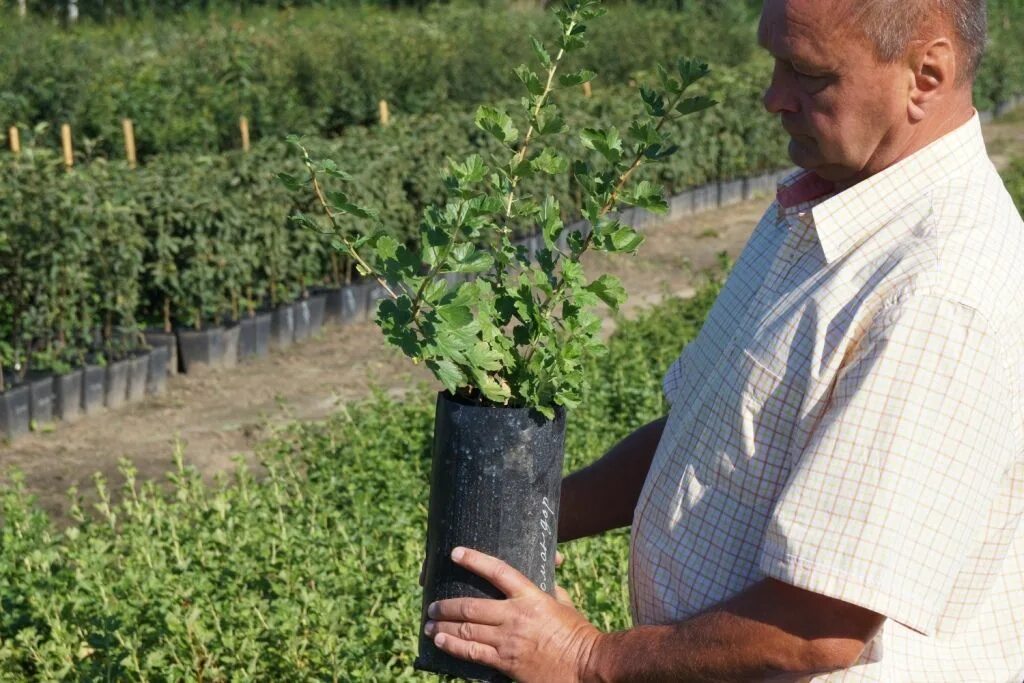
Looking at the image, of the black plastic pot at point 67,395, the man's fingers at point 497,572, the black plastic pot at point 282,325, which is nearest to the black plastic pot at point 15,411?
the black plastic pot at point 67,395

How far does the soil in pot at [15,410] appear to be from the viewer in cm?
649

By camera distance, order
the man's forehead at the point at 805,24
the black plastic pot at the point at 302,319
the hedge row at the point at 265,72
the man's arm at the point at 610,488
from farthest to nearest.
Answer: the hedge row at the point at 265,72
the black plastic pot at the point at 302,319
the man's arm at the point at 610,488
the man's forehead at the point at 805,24

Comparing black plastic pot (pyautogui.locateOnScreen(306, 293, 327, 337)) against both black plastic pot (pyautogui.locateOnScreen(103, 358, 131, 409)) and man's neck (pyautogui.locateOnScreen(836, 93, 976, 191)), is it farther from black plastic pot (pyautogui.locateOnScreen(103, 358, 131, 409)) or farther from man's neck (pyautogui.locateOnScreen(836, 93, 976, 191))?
man's neck (pyautogui.locateOnScreen(836, 93, 976, 191))

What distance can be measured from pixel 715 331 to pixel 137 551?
9.68 ft

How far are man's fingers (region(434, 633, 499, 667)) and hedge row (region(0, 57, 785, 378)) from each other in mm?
5289

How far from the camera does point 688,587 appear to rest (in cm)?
178

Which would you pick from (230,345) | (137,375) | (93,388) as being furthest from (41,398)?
(230,345)

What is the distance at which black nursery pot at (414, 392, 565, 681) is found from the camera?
5.97 ft

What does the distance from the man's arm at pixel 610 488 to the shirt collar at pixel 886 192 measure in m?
0.52

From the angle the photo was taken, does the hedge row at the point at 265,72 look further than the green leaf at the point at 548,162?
Yes

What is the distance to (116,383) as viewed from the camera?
23.1 feet

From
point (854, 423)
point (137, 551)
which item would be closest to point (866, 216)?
point (854, 423)

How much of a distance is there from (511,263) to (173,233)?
231 inches

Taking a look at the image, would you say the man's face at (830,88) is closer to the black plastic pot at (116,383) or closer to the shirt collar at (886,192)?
the shirt collar at (886,192)
